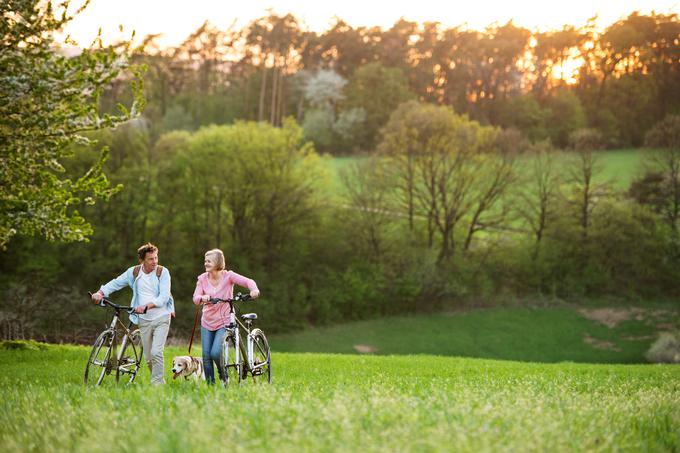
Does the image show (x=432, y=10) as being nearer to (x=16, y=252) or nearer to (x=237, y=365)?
(x=16, y=252)

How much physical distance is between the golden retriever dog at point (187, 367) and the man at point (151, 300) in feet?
0.84

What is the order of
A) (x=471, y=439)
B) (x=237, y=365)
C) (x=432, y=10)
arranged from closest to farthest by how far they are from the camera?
(x=471, y=439) → (x=237, y=365) → (x=432, y=10)

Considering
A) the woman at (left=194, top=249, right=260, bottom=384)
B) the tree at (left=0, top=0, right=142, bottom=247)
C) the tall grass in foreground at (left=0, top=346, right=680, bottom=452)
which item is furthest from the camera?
the tree at (left=0, top=0, right=142, bottom=247)

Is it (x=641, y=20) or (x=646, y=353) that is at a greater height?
(x=641, y=20)

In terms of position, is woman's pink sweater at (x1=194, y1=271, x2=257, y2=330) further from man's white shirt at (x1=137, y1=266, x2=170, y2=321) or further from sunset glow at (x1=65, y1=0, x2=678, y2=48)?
sunset glow at (x1=65, y1=0, x2=678, y2=48)

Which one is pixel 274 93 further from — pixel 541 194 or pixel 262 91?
pixel 541 194

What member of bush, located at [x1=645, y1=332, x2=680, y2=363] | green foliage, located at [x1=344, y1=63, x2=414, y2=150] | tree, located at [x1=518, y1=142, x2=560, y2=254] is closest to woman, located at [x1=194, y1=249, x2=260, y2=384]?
bush, located at [x1=645, y1=332, x2=680, y2=363]

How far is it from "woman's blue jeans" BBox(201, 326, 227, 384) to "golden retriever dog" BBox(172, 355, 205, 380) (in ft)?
1.01

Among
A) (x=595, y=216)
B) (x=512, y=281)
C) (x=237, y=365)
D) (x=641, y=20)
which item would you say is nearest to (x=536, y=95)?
(x=641, y=20)

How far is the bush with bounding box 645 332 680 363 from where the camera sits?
44.2 metres

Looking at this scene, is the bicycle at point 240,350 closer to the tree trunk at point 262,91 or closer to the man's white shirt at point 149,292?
the man's white shirt at point 149,292

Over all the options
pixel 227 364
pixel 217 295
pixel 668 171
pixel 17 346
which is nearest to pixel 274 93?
pixel 668 171

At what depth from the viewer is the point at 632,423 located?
810cm

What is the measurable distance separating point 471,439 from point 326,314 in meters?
49.6
